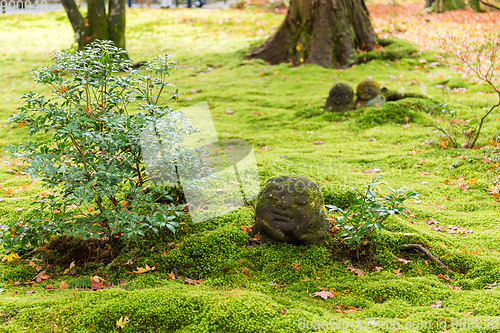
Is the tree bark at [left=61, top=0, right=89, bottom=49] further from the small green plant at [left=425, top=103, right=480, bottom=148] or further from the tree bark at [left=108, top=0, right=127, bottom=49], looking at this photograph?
the small green plant at [left=425, top=103, right=480, bottom=148]

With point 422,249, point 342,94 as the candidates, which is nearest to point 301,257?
point 422,249

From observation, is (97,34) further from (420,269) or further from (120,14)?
(420,269)

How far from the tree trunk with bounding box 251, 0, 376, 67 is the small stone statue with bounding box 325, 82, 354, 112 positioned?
13.5 feet

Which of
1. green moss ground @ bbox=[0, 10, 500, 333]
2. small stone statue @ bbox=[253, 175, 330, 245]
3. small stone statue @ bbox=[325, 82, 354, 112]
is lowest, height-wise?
green moss ground @ bbox=[0, 10, 500, 333]

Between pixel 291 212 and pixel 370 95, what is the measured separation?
6.46m

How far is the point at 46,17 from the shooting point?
2084 cm

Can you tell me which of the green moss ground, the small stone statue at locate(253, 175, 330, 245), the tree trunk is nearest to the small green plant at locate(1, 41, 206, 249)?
the green moss ground

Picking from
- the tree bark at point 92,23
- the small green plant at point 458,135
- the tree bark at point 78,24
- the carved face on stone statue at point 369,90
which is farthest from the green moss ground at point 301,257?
the tree bark at point 92,23

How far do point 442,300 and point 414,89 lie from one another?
8.75 m

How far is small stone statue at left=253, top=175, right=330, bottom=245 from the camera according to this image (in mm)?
3875

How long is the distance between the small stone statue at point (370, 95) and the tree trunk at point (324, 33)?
4.18 metres

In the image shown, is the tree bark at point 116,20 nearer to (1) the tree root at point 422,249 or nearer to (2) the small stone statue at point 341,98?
(2) the small stone statue at point 341,98

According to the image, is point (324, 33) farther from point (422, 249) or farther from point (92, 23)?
point (422, 249)

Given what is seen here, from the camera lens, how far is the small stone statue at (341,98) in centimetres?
936
